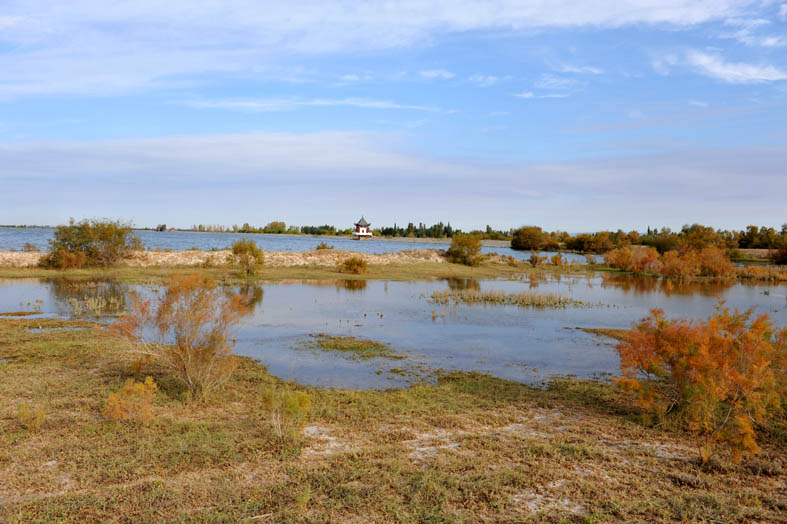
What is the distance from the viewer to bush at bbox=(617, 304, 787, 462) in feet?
22.2

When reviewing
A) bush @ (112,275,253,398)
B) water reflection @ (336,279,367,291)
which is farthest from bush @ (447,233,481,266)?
bush @ (112,275,253,398)

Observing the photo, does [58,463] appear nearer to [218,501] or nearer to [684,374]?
[218,501]

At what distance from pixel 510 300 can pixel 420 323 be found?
7.46m

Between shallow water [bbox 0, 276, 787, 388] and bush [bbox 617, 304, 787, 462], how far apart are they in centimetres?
271

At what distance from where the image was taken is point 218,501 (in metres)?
4.80

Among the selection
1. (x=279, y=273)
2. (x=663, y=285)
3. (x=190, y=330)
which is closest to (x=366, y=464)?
(x=190, y=330)

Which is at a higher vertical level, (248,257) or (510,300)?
(248,257)

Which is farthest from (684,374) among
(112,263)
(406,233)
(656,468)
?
(406,233)

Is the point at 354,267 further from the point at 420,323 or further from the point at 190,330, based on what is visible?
the point at 190,330

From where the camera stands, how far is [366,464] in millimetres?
5754

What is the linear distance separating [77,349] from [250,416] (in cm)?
616

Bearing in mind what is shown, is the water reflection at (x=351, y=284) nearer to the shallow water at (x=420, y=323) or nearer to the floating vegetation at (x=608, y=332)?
the shallow water at (x=420, y=323)

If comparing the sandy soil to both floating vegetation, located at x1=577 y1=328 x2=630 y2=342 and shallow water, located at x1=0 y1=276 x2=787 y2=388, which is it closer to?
shallow water, located at x1=0 y1=276 x2=787 y2=388

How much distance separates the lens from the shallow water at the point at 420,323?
11.3 m
